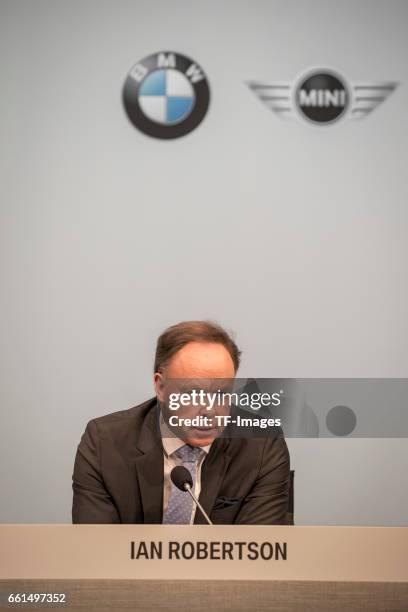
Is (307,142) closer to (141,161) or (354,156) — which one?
(354,156)

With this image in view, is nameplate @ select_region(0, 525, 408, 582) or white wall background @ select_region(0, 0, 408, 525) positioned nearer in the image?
nameplate @ select_region(0, 525, 408, 582)

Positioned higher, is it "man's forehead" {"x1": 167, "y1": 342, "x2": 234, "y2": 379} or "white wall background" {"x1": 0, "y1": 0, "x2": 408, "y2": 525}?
"white wall background" {"x1": 0, "y1": 0, "x2": 408, "y2": 525}

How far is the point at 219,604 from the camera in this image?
125cm

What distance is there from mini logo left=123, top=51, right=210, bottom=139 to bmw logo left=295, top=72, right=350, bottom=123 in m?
0.41

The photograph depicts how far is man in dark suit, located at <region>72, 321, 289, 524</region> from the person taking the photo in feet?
6.14

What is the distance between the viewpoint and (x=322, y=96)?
3.41m

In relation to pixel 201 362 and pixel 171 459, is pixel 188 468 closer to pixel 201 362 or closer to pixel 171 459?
pixel 171 459

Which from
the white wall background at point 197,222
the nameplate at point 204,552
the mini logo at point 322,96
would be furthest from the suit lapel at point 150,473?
the mini logo at point 322,96

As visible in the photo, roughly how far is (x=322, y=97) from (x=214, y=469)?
6.66ft

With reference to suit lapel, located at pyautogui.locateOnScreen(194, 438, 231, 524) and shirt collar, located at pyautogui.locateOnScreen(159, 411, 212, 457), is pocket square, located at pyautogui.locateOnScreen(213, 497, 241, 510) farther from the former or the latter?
shirt collar, located at pyautogui.locateOnScreen(159, 411, 212, 457)

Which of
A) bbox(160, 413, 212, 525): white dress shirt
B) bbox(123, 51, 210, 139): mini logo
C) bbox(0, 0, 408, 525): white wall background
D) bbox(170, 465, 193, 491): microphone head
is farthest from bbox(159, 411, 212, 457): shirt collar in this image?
bbox(123, 51, 210, 139): mini logo

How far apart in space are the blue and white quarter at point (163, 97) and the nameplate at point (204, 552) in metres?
2.32

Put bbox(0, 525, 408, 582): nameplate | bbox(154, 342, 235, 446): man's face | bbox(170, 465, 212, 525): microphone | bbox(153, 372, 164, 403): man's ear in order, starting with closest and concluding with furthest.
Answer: bbox(0, 525, 408, 582): nameplate < bbox(170, 465, 212, 525): microphone < bbox(154, 342, 235, 446): man's face < bbox(153, 372, 164, 403): man's ear

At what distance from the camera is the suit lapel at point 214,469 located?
1881mm
